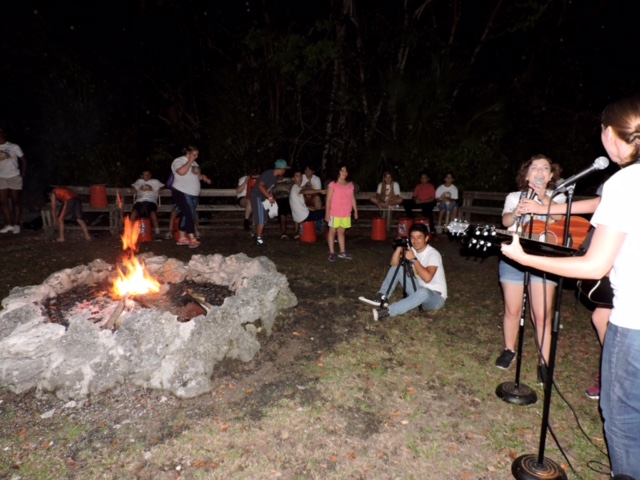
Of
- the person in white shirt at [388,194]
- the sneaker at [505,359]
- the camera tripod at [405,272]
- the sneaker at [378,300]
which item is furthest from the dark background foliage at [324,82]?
the sneaker at [505,359]

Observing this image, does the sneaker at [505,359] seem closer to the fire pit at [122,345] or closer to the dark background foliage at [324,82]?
the fire pit at [122,345]

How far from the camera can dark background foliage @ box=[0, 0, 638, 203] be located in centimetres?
1221

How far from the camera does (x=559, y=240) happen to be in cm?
354

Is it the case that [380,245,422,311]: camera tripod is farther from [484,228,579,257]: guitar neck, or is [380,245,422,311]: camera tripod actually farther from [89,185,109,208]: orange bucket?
[89,185,109,208]: orange bucket

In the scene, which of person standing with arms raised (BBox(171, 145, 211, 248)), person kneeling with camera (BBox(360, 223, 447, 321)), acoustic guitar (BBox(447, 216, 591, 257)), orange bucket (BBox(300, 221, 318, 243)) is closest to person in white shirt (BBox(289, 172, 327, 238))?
orange bucket (BBox(300, 221, 318, 243))

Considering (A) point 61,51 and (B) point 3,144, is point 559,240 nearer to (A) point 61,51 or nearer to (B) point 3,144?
(B) point 3,144

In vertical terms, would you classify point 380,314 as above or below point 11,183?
below

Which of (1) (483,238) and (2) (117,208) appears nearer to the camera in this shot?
(1) (483,238)

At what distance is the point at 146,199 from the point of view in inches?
388

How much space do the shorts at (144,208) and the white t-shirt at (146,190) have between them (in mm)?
99

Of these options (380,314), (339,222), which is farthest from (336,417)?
(339,222)

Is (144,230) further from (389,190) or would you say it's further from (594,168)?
(594,168)

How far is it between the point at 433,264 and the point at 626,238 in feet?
11.3

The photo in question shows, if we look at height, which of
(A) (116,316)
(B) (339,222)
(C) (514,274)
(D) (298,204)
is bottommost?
(A) (116,316)
